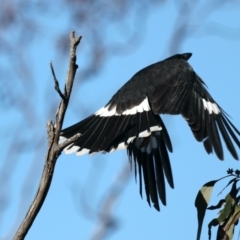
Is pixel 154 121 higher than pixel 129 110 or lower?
lower

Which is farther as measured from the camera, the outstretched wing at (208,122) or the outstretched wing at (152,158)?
the outstretched wing at (152,158)

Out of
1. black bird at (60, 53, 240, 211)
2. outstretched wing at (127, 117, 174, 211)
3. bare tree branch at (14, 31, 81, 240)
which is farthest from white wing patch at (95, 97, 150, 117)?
bare tree branch at (14, 31, 81, 240)

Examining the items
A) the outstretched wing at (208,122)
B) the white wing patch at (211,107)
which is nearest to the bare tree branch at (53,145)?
the outstretched wing at (208,122)

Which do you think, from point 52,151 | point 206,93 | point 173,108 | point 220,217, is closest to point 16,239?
point 52,151

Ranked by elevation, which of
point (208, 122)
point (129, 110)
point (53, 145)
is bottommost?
point (53, 145)

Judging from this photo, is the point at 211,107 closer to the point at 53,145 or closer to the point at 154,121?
the point at 154,121

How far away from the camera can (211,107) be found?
384cm

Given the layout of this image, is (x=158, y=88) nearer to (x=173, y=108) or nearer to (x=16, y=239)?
(x=173, y=108)

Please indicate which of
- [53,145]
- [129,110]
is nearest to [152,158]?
[129,110]

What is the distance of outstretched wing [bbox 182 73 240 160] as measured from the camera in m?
3.40

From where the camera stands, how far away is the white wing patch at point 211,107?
149 inches

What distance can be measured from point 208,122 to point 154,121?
312 mm

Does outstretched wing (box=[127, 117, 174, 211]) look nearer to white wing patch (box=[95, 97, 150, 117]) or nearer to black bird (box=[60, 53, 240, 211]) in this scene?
black bird (box=[60, 53, 240, 211])

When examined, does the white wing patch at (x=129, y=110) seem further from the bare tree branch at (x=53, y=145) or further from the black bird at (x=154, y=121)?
the bare tree branch at (x=53, y=145)
